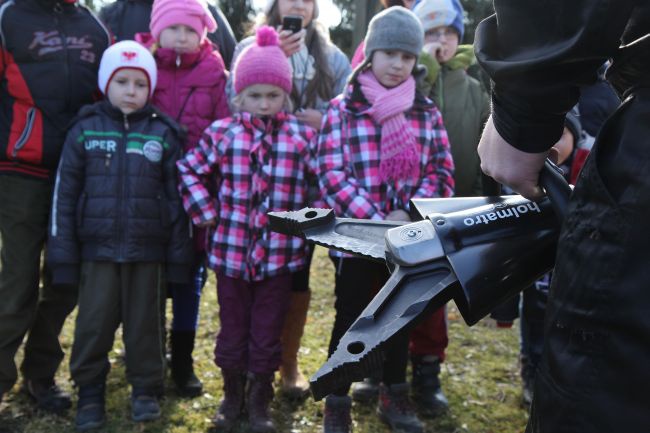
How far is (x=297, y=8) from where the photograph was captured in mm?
3951

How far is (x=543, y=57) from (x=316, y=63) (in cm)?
281

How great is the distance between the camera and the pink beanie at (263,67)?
11.4ft

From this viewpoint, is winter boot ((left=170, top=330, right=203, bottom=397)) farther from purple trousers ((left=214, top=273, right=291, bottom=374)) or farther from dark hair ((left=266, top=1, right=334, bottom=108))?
dark hair ((left=266, top=1, right=334, bottom=108))

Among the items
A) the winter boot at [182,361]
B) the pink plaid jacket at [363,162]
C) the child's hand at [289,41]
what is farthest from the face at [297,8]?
the winter boot at [182,361]

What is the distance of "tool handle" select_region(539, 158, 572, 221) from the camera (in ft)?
4.54

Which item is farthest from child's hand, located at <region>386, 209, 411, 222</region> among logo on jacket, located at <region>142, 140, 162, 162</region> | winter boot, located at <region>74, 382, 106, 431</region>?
winter boot, located at <region>74, 382, 106, 431</region>

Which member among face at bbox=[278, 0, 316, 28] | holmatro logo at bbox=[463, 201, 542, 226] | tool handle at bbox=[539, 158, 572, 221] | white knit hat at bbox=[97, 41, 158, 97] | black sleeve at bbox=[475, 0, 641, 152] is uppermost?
face at bbox=[278, 0, 316, 28]

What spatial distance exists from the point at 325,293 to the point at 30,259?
289 cm

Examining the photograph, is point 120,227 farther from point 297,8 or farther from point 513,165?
point 513,165

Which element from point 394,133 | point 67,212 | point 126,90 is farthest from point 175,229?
point 394,133

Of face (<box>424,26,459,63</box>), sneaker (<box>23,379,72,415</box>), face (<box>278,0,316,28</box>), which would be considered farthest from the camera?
face (<box>424,26,459,63</box>)

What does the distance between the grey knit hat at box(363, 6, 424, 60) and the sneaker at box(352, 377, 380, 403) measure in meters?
1.83

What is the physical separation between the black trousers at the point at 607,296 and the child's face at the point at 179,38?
2.86 m

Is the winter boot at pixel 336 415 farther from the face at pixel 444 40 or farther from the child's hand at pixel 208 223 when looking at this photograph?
the face at pixel 444 40
